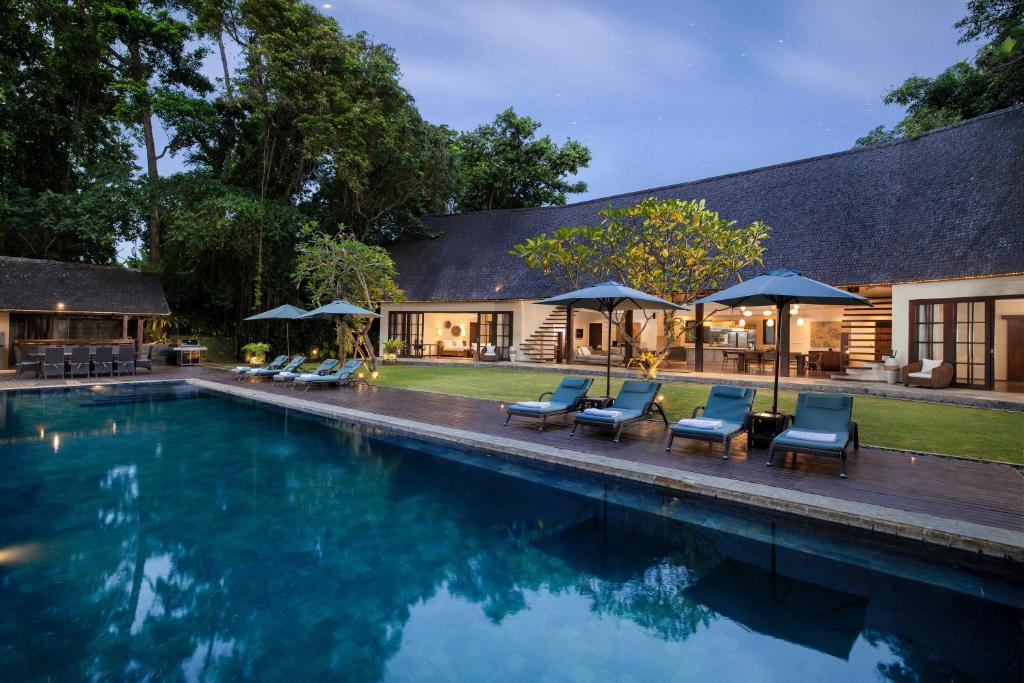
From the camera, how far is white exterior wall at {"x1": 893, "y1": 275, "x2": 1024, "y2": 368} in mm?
11312

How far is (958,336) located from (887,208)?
14.0ft

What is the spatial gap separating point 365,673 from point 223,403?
414 inches

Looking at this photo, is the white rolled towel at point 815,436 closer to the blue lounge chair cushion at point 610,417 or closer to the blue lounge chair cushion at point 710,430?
the blue lounge chair cushion at point 710,430

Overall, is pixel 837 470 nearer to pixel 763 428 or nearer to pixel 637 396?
pixel 763 428

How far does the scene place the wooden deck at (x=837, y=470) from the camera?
4.49 meters

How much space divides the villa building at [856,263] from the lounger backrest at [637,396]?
8.71 ft

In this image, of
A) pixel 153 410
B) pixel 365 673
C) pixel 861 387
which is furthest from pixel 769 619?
pixel 153 410

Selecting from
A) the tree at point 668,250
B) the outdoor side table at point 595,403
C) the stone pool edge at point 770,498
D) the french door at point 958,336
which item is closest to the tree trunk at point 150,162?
the tree at point 668,250

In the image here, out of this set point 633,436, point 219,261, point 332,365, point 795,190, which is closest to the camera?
point 633,436

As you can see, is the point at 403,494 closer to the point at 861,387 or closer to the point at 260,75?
the point at 861,387

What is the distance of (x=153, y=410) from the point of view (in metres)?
10.6

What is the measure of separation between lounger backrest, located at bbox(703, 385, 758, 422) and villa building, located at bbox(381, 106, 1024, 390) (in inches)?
86.0

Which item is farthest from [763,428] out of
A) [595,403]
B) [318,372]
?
[318,372]

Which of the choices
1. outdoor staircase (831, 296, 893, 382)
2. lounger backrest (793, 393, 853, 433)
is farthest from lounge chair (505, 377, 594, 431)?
outdoor staircase (831, 296, 893, 382)
